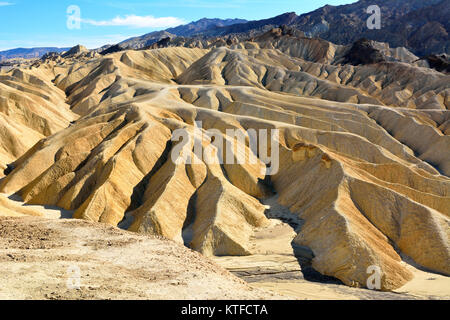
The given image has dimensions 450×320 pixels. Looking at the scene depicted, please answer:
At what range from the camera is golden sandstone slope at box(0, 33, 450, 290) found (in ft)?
86.4

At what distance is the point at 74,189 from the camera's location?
1420 inches

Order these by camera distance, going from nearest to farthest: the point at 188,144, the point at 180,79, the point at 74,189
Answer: the point at 74,189 → the point at 188,144 → the point at 180,79

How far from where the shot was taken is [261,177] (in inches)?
1628

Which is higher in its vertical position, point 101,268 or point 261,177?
→ point 101,268

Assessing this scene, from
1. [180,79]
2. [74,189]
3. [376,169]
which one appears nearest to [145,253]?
[74,189]

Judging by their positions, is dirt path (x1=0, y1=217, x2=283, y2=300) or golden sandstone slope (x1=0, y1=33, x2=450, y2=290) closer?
dirt path (x1=0, y1=217, x2=283, y2=300)

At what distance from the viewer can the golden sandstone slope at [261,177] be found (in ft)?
86.4

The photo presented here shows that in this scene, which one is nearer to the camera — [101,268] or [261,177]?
[101,268]

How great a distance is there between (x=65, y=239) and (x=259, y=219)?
57.9 feet

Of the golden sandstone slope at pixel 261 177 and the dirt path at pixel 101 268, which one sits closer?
the dirt path at pixel 101 268

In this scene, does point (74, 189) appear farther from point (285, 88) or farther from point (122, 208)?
point (285, 88)
